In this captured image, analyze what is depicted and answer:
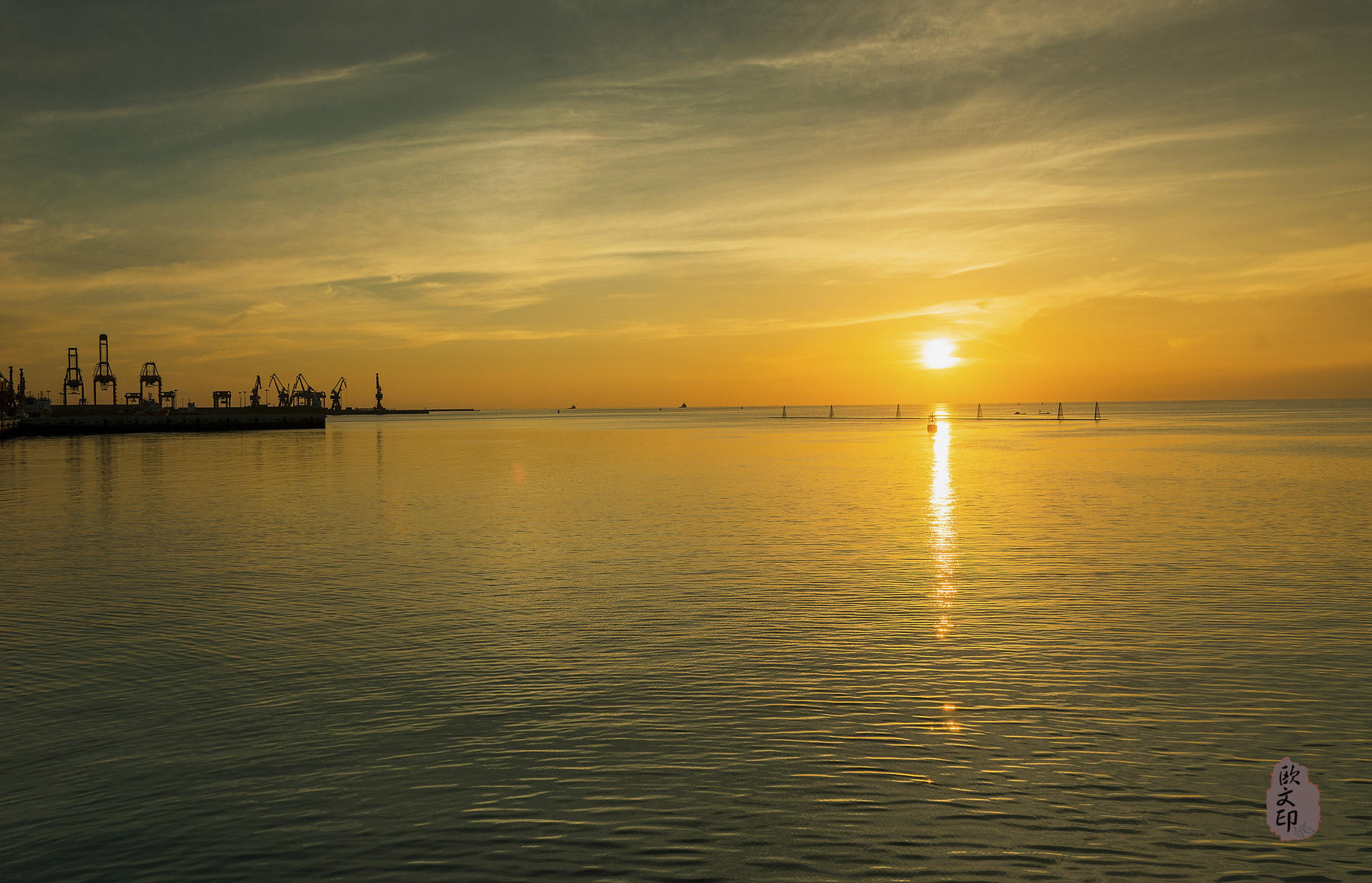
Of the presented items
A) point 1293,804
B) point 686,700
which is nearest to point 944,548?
point 686,700

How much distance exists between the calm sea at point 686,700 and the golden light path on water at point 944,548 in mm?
216

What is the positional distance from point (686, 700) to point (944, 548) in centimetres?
1848

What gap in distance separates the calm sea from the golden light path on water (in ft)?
0.71

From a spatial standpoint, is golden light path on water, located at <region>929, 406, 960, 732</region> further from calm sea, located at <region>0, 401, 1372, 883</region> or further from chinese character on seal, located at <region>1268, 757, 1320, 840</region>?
chinese character on seal, located at <region>1268, 757, 1320, 840</region>

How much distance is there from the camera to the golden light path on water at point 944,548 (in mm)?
19234

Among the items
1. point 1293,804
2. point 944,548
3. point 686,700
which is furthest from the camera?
point 944,548

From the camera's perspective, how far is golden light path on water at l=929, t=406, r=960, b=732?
19.2 meters

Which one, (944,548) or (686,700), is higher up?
(944,548)

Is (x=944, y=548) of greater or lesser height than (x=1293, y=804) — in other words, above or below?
above

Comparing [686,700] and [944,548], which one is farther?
[944,548]

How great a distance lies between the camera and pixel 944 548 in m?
30.8

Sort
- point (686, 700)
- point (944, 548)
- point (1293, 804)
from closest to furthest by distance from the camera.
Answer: point (1293, 804)
point (686, 700)
point (944, 548)

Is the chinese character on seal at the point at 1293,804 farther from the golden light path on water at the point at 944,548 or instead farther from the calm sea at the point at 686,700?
the golden light path on water at the point at 944,548

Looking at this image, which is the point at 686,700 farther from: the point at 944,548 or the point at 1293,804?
the point at 944,548
